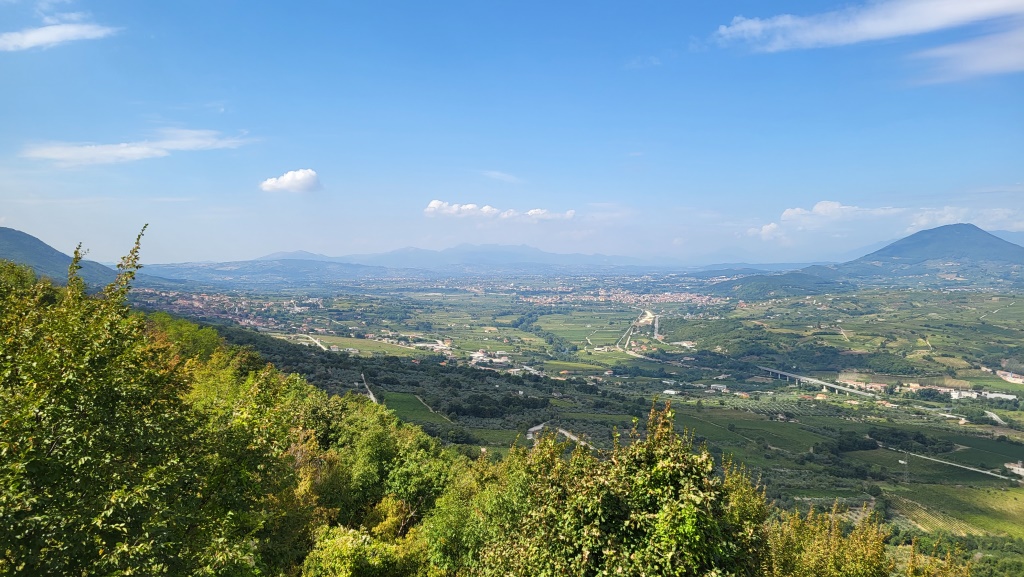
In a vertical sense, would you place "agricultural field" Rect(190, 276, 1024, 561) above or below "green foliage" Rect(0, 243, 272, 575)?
below

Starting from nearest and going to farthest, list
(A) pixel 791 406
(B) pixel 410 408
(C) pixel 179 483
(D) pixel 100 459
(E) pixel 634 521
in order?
(D) pixel 100 459 < (E) pixel 634 521 < (C) pixel 179 483 < (B) pixel 410 408 < (A) pixel 791 406

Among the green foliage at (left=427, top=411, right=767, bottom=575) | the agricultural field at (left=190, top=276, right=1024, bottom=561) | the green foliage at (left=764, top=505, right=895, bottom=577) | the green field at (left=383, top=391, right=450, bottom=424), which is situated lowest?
the agricultural field at (left=190, top=276, right=1024, bottom=561)

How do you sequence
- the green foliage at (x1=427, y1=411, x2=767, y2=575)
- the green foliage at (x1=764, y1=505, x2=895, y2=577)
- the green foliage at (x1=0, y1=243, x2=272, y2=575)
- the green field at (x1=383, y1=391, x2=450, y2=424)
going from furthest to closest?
the green field at (x1=383, y1=391, x2=450, y2=424) < the green foliage at (x1=764, y1=505, x2=895, y2=577) < the green foliage at (x1=427, y1=411, x2=767, y2=575) < the green foliage at (x1=0, y1=243, x2=272, y2=575)

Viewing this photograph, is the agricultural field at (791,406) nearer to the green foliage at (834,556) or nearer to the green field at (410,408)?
the green field at (410,408)

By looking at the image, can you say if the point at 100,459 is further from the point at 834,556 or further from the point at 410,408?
the point at 410,408

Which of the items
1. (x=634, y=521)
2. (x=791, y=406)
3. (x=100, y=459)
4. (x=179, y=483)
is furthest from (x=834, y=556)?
(x=791, y=406)

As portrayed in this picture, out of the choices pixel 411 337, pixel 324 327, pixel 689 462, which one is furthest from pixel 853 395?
pixel 324 327

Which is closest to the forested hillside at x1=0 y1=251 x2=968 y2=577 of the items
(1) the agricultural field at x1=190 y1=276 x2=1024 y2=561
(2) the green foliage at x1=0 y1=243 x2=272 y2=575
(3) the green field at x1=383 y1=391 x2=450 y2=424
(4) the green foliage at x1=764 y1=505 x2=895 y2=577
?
(2) the green foliage at x1=0 y1=243 x2=272 y2=575

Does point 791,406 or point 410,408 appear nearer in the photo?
point 410,408

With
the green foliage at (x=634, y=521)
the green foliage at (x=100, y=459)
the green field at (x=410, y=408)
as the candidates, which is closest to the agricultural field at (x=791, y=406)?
the green field at (x=410, y=408)

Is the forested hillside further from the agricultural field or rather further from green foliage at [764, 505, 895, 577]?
the agricultural field

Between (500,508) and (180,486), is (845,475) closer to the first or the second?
(500,508)

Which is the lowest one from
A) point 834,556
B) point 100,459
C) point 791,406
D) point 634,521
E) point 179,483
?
point 791,406

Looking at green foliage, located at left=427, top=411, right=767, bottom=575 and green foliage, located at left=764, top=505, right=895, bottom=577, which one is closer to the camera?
green foliage, located at left=427, top=411, right=767, bottom=575
